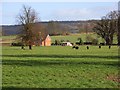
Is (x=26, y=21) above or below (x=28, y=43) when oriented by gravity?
above

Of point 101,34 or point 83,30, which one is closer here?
point 101,34

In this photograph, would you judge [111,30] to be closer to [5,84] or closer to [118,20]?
[118,20]

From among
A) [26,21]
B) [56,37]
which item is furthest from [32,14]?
[56,37]

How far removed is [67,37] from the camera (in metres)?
137

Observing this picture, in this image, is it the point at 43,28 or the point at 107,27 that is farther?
the point at 107,27

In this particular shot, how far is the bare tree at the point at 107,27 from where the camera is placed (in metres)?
98.9

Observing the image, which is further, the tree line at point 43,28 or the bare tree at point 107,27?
the bare tree at point 107,27

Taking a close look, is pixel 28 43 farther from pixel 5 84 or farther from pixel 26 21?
pixel 5 84

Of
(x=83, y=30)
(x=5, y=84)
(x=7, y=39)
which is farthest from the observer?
(x=83, y=30)

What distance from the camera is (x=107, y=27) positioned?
10125 centimetres

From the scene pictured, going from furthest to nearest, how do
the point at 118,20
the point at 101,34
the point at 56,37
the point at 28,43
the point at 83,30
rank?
the point at 83,30 → the point at 56,37 → the point at 101,34 → the point at 118,20 → the point at 28,43

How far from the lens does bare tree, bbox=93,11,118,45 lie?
325ft

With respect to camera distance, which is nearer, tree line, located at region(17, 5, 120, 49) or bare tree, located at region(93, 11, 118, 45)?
tree line, located at region(17, 5, 120, 49)

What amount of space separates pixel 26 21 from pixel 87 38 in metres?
44.1
